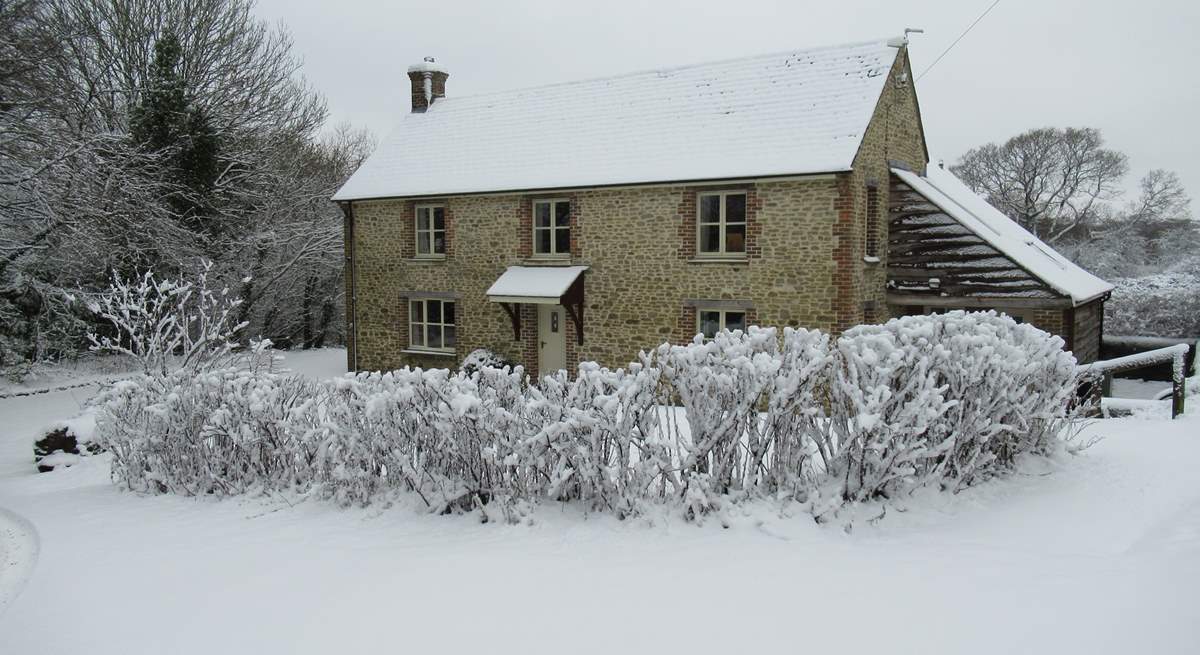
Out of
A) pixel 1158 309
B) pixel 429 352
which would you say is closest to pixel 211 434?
pixel 429 352

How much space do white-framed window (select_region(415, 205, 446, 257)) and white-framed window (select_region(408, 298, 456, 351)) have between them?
1117 millimetres

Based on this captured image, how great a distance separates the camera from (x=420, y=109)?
20.7m

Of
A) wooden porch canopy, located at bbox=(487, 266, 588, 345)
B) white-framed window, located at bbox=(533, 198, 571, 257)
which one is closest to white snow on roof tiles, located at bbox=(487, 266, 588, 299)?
wooden porch canopy, located at bbox=(487, 266, 588, 345)

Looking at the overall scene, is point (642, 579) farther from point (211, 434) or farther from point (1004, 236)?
point (1004, 236)

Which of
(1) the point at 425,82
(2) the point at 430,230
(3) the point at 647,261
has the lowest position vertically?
(3) the point at 647,261

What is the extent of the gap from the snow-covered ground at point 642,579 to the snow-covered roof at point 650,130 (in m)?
8.49

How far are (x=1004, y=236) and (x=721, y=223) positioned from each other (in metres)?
6.03

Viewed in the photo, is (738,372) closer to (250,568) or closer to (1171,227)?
(250,568)

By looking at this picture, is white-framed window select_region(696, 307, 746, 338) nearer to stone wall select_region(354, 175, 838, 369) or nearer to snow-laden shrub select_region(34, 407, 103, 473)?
stone wall select_region(354, 175, 838, 369)

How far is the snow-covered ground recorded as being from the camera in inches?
174

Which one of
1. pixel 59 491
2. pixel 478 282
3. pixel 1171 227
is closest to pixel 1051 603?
pixel 59 491

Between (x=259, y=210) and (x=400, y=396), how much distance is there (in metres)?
19.2

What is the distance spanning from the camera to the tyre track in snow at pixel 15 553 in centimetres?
595

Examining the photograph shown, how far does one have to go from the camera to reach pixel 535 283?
15875mm
